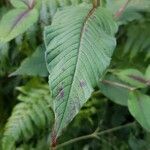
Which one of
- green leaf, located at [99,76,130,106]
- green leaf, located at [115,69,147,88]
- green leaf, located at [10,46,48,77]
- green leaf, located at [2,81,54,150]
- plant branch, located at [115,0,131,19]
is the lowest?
green leaf, located at [2,81,54,150]

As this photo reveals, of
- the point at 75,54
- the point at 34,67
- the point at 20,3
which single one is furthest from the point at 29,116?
the point at 75,54

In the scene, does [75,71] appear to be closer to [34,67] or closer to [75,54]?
[75,54]

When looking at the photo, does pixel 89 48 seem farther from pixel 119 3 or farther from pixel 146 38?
pixel 146 38

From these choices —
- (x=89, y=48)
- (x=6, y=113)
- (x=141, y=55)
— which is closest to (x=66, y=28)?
(x=89, y=48)

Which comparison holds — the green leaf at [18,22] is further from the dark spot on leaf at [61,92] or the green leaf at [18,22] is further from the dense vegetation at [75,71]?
the dark spot on leaf at [61,92]

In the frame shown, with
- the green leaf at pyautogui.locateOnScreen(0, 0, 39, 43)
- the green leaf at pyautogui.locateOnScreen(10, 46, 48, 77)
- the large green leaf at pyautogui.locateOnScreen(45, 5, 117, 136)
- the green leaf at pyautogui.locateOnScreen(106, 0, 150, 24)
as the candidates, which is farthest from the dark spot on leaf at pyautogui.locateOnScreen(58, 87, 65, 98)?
the green leaf at pyautogui.locateOnScreen(106, 0, 150, 24)

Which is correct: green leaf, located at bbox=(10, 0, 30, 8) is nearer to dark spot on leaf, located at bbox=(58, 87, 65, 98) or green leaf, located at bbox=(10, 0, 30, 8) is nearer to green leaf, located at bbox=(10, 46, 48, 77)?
green leaf, located at bbox=(10, 46, 48, 77)

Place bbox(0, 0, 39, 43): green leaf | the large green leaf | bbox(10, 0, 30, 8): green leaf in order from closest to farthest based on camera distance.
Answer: the large green leaf, bbox(0, 0, 39, 43): green leaf, bbox(10, 0, 30, 8): green leaf

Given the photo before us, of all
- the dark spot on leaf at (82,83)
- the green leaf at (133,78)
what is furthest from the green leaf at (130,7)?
the dark spot on leaf at (82,83)
